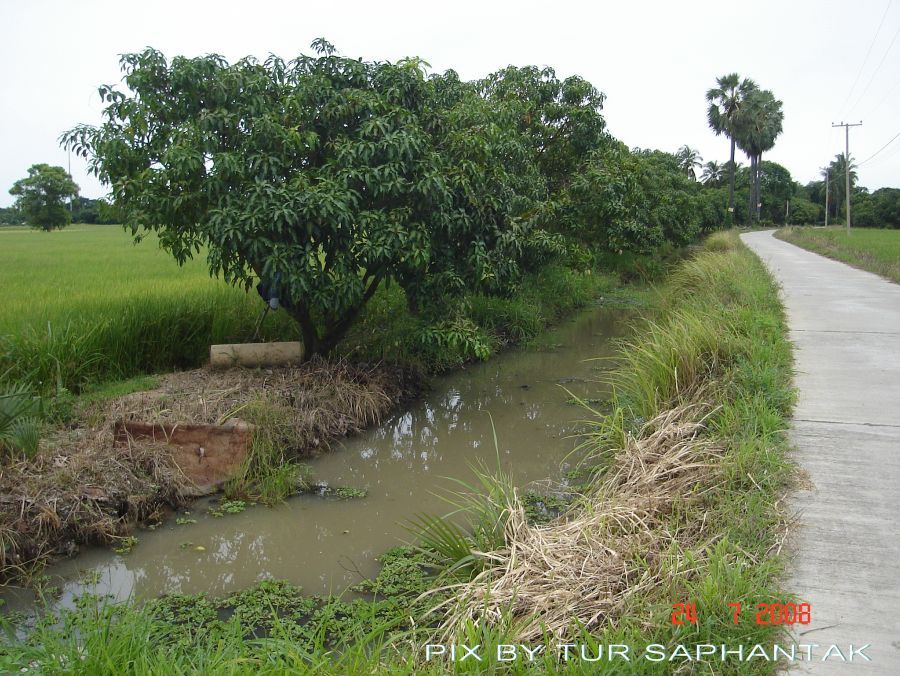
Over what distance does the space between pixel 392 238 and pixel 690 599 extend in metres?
4.69

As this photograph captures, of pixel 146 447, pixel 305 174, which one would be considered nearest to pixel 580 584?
pixel 146 447

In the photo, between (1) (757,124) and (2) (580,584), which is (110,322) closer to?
(2) (580,584)

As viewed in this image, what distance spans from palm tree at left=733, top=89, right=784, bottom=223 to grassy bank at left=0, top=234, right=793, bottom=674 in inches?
2074

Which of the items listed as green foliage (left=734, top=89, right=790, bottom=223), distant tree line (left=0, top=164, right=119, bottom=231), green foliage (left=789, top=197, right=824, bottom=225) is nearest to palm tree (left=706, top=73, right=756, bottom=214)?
green foliage (left=734, top=89, right=790, bottom=223)

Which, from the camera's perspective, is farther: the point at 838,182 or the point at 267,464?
the point at 838,182

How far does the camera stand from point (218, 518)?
537 centimetres

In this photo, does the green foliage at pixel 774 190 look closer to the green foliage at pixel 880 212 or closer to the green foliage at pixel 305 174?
the green foliage at pixel 880 212

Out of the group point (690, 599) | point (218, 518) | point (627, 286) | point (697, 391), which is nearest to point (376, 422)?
point (218, 518)

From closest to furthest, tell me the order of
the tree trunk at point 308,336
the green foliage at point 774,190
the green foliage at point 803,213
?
1. the tree trunk at point 308,336
2. the green foliage at point 774,190
3. the green foliage at point 803,213

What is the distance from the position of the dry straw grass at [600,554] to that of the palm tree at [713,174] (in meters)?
69.2

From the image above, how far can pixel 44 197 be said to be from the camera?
1474 inches

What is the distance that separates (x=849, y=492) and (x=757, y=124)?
55125 millimetres

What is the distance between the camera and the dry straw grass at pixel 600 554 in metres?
3.21
